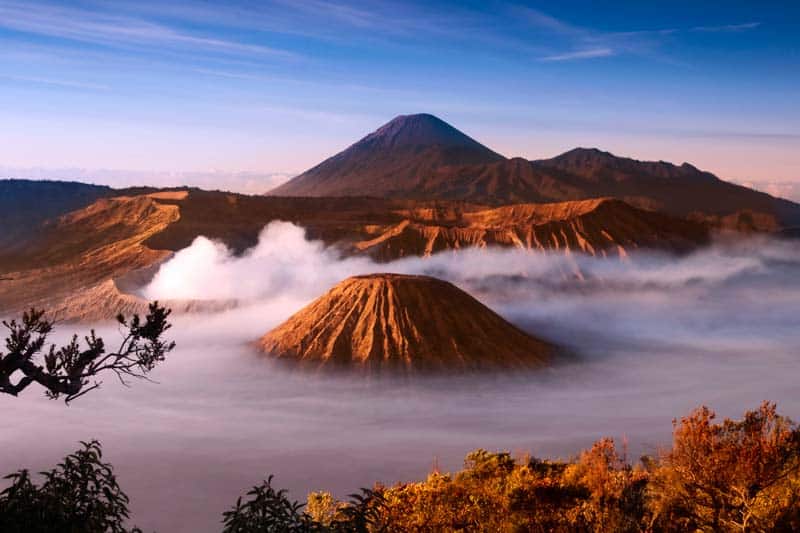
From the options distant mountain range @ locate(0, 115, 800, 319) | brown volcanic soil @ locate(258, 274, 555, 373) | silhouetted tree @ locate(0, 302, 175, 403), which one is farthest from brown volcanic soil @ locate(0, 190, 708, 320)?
silhouetted tree @ locate(0, 302, 175, 403)

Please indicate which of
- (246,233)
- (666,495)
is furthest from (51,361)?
(246,233)

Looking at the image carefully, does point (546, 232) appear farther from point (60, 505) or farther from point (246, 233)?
Answer: point (60, 505)

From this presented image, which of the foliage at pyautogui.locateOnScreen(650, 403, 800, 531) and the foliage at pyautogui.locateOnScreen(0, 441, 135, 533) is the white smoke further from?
the foliage at pyautogui.locateOnScreen(0, 441, 135, 533)

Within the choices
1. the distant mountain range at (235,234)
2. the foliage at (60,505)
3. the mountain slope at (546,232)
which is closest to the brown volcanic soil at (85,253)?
the distant mountain range at (235,234)

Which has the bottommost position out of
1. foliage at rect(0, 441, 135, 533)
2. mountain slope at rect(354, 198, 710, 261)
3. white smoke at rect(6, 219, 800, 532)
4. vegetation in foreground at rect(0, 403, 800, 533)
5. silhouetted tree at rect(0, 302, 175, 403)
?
white smoke at rect(6, 219, 800, 532)

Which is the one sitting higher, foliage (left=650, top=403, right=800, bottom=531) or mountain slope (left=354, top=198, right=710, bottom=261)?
mountain slope (left=354, top=198, right=710, bottom=261)

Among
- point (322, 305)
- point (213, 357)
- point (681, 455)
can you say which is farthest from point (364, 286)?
point (681, 455)

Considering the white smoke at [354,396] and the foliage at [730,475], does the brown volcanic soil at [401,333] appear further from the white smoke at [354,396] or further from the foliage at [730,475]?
the foliage at [730,475]

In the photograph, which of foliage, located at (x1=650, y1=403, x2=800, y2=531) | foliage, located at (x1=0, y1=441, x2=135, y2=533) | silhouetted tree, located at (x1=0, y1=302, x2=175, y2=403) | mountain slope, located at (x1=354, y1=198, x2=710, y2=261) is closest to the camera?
foliage, located at (x1=0, y1=441, x2=135, y2=533)

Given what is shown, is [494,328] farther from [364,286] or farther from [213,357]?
[213,357]
